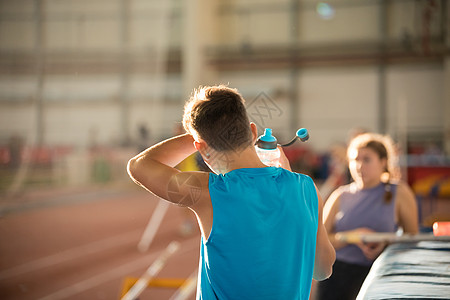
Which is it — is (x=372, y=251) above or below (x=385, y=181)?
below

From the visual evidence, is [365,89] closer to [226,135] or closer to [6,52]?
[6,52]

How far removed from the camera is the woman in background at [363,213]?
5.29 ft

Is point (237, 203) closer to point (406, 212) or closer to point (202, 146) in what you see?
point (202, 146)

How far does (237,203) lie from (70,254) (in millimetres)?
3650

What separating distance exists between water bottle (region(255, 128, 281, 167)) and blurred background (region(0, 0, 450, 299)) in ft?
13.0

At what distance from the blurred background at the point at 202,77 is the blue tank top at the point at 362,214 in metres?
3.55

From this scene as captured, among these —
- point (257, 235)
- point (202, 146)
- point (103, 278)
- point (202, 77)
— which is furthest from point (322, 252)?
point (202, 77)

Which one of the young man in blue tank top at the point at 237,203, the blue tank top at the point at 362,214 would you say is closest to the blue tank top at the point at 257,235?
the young man in blue tank top at the point at 237,203

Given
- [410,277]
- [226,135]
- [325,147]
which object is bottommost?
[325,147]

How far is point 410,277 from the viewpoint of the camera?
3.00 ft

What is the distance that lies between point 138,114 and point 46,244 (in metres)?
3.60

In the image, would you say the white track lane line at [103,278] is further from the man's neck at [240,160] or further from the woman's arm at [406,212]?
the man's neck at [240,160]

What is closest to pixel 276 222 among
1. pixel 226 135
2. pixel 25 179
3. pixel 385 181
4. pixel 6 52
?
pixel 226 135

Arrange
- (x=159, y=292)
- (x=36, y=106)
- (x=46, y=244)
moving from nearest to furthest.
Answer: (x=159, y=292) → (x=46, y=244) → (x=36, y=106)
